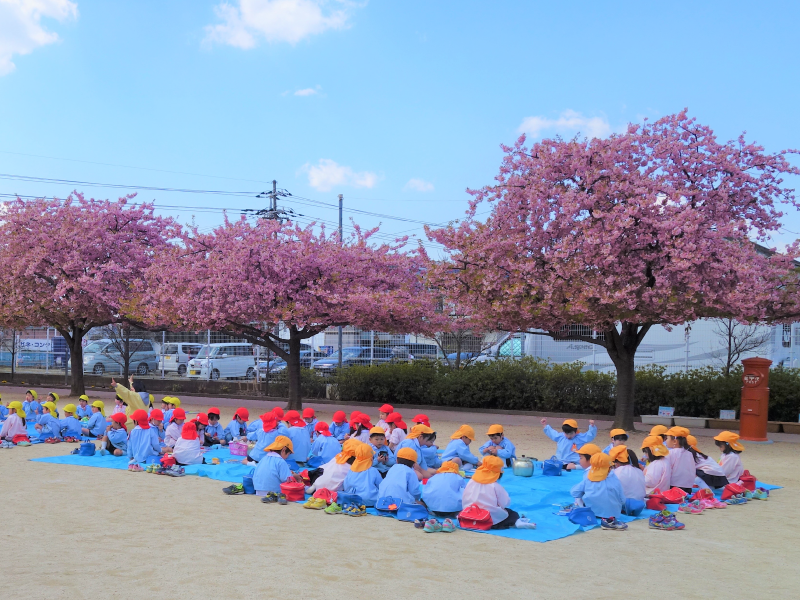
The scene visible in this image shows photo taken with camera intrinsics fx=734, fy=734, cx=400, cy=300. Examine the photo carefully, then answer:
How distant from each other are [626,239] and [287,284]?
8.32 meters

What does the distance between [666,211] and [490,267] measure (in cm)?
348

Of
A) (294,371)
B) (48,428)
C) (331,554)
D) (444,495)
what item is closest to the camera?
(331,554)

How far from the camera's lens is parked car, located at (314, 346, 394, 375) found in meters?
24.5

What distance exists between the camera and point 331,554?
6.51 metres

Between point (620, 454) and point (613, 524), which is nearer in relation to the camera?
point (613, 524)

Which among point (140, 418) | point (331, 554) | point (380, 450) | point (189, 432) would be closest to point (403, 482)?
point (380, 450)

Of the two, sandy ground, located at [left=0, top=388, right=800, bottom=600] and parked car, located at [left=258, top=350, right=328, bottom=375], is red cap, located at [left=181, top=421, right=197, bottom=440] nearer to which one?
sandy ground, located at [left=0, top=388, right=800, bottom=600]

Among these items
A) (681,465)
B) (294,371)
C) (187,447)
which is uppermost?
(294,371)

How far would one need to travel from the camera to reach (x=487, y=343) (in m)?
26.0

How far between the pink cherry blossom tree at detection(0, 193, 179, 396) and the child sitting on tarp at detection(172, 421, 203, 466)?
36.8 ft

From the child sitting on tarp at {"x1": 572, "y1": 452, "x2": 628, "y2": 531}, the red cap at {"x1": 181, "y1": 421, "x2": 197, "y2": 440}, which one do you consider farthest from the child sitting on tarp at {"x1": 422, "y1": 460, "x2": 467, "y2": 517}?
the red cap at {"x1": 181, "y1": 421, "x2": 197, "y2": 440}

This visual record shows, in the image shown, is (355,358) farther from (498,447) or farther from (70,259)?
(498,447)

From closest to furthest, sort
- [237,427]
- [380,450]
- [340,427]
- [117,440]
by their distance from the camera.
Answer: [380,450] < [117,440] < [340,427] < [237,427]

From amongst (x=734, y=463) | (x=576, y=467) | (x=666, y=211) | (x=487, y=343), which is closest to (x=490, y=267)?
(x=666, y=211)
